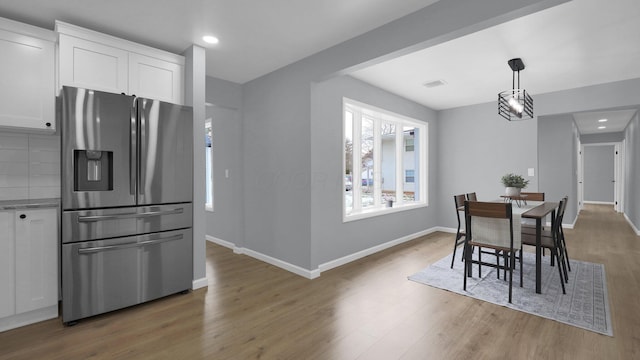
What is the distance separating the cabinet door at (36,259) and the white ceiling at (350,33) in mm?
1721

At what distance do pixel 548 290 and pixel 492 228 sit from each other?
0.90m

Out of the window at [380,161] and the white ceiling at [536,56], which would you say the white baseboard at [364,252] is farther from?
the white ceiling at [536,56]

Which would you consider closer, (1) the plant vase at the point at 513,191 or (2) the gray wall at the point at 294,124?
(2) the gray wall at the point at 294,124

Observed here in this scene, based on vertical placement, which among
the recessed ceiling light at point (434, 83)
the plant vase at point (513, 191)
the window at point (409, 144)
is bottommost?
the plant vase at point (513, 191)

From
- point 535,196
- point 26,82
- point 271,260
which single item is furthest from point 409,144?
point 26,82

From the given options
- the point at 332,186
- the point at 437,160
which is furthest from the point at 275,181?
the point at 437,160

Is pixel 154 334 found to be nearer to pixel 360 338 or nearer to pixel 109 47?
pixel 360 338

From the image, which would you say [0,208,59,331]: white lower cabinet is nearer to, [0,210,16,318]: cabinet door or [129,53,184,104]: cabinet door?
[0,210,16,318]: cabinet door

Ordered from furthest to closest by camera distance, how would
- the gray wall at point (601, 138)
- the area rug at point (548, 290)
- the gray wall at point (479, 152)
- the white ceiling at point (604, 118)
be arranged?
the gray wall at point (601, 138) → the white ceiling at point (604, 118) → the gray wall at point (479, 152) → the area rug at point (548, 290)

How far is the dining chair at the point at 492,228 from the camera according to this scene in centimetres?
277

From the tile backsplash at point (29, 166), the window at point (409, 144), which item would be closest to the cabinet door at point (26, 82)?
the tile backsplash at point (29, 166)

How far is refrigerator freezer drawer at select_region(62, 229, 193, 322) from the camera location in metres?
2.42

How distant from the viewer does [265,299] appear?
290cm

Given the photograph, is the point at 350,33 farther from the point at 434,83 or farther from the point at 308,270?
the point at 308,270
